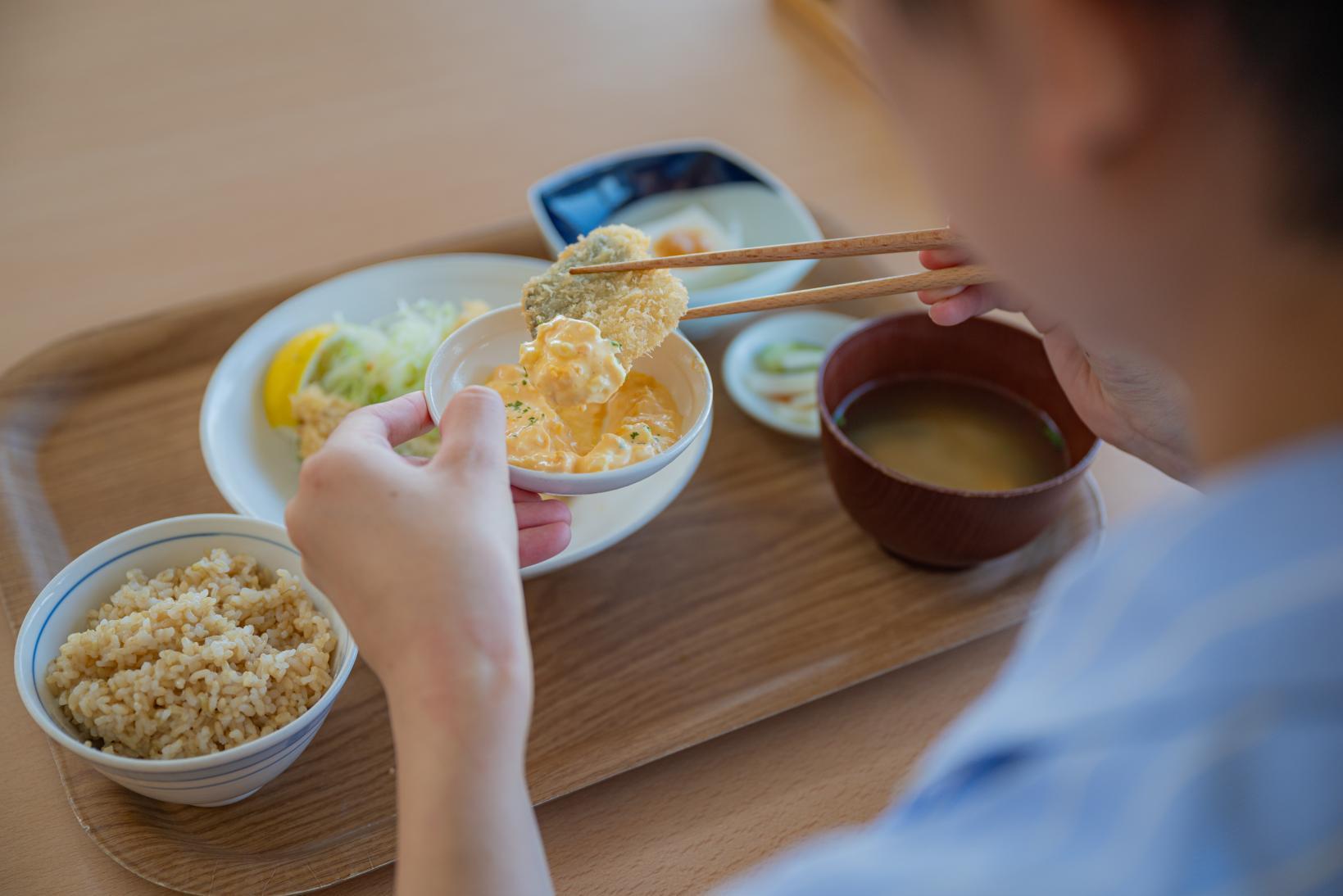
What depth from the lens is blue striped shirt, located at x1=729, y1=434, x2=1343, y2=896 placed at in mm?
521

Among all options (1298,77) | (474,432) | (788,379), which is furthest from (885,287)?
(1298,77)

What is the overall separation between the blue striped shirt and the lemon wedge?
113 cm

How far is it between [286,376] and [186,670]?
0.59m

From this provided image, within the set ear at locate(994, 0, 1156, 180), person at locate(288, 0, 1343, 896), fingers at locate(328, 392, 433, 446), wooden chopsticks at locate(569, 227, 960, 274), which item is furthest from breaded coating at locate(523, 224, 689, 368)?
ear at locate(994, 0, 1156, 180)

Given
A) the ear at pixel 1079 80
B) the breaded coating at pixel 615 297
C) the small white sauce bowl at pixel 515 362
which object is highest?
the ear at pixel 1079 80

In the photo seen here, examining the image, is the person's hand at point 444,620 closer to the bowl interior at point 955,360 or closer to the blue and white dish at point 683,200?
the bowl interior at point 955,360

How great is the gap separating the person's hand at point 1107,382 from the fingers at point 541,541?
564 millimetres

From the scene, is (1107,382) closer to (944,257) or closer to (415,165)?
(944,257)

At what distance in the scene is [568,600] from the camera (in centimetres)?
131

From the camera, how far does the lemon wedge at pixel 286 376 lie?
4.91 feet

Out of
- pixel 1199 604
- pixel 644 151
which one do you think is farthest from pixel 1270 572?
pixel 644 151

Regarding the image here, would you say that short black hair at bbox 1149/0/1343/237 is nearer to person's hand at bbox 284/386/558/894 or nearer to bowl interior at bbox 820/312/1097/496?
person's hand at bbox 284/386/558/894

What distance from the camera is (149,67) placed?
234cm

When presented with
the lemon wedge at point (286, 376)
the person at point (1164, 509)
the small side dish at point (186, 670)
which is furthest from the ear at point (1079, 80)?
the lemon wedge at point (286, 376)
